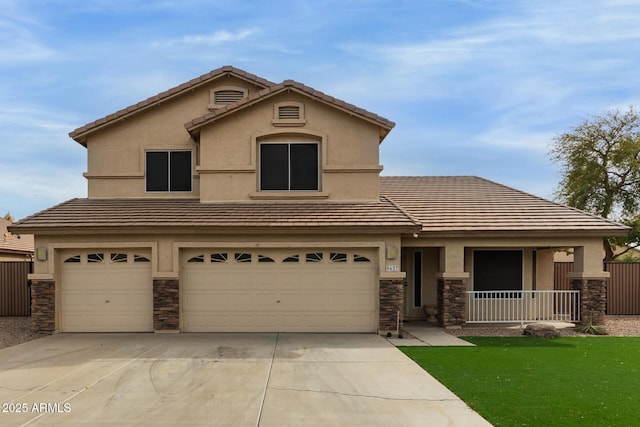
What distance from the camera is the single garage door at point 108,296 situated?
12.8m

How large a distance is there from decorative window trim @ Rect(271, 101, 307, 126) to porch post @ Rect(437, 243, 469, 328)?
18.5ft

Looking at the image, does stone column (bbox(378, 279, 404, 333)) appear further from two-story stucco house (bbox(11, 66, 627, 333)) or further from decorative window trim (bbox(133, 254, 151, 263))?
decorative window trim (bbox(133, 254, 151, 263))

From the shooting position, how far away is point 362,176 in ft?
45.1

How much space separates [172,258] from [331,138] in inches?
219

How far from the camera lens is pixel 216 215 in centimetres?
1283

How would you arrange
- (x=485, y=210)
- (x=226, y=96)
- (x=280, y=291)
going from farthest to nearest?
(x=226, y=96)
(x=485, y=210)
(x=280, y=291)

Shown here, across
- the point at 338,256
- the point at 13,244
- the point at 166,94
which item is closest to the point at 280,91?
the point at 166,94

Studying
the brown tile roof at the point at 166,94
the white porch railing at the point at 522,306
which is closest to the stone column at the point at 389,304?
the white porch railing at the point at 522,306

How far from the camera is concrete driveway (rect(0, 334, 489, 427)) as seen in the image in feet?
20.6

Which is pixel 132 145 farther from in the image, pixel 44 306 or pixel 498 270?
pixel 498 270

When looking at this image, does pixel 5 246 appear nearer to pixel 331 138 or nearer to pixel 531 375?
pixel 331 138

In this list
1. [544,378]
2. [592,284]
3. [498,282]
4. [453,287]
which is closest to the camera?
[544,378]

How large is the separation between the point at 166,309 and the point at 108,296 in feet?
5.63

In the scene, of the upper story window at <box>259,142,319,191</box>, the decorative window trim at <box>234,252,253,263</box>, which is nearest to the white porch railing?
the upper story window at <box>259,142,319,191</box>
